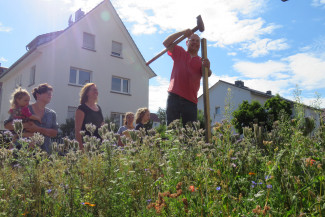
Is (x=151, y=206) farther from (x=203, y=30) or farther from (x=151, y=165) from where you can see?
(x=203, y=30)

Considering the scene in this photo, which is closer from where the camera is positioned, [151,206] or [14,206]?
[151,206]

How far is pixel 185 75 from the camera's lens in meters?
4.14

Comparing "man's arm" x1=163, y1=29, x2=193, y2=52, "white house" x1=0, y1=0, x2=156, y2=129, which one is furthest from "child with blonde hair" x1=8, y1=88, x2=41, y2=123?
"white house" x1=0, y1=0, x2=156, y2=129

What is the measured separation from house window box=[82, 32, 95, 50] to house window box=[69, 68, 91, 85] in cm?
192

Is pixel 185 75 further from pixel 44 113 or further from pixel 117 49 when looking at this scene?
pixel 117 49

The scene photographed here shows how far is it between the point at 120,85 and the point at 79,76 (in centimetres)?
310

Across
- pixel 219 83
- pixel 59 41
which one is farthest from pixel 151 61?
pixel 219 83

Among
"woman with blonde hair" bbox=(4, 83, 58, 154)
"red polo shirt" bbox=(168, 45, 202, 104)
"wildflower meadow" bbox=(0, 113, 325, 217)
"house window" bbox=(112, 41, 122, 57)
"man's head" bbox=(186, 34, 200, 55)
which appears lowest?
"wildflower meadow" bbox=(0, 113, 325, 217)

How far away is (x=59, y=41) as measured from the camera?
1773cm

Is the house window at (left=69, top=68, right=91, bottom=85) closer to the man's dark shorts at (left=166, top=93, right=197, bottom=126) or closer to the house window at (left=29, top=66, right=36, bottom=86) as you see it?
the house window at (left=29, top=66, right=36, bottom=86)

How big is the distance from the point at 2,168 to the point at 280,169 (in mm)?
2098

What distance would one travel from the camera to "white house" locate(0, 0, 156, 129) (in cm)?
1717

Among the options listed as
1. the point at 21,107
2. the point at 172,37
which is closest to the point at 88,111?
the point at 21,107

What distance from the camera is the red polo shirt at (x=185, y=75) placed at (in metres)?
4.08
